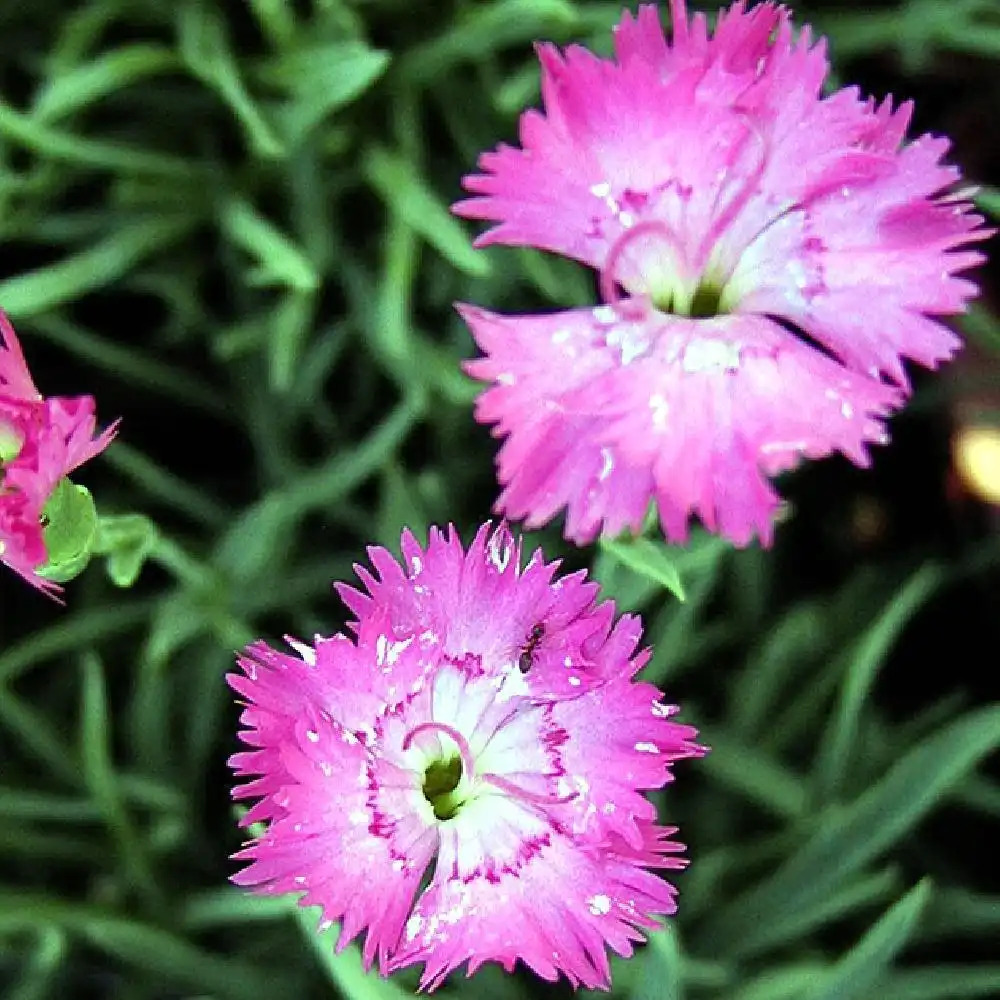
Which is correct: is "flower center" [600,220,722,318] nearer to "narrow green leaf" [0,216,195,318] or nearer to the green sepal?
the green sepal

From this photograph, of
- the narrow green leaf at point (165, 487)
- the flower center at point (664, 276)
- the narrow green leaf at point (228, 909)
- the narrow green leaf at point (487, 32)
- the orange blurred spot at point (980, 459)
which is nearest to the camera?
the flower center at point (664, 276)

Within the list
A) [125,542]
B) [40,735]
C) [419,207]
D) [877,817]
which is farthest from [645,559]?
[40,735]

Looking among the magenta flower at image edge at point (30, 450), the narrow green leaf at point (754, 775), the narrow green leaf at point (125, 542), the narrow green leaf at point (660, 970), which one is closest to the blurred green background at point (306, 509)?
the narrow green leaf at point (754, 775)

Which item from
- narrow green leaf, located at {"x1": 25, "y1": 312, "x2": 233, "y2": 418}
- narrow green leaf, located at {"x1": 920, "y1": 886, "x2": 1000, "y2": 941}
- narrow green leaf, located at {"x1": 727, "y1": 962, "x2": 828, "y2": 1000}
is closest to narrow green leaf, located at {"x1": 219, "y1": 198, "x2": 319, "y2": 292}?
narrow green leaf, located at {"x1": 25, "y1": 312, "x2": 233, "y2": 418}

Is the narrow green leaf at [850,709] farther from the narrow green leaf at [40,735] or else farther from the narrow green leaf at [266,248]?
the narrow green leaf at [40,735]

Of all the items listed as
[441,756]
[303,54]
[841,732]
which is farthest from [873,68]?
[441,756]

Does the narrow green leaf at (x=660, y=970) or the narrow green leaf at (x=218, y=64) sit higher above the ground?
the narrow green leaf at (x=218, y=64)
